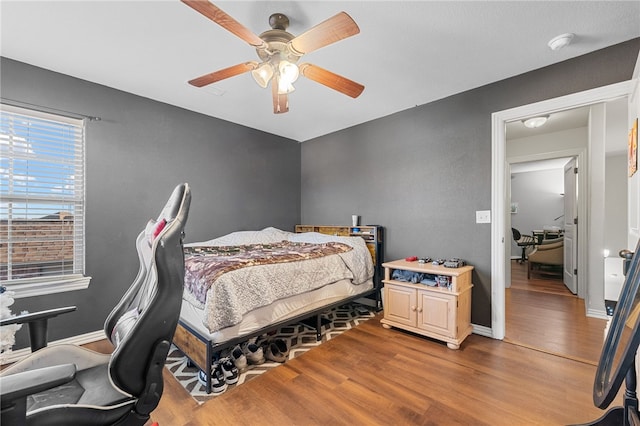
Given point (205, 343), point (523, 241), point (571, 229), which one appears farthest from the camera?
point (523, 241)

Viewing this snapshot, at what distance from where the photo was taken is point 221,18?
143 cm

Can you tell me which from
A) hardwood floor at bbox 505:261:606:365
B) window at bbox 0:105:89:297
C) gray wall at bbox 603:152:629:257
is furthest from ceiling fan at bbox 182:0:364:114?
gray wall at bbox 603:152:629:257

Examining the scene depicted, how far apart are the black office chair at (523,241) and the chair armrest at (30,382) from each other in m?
8.64

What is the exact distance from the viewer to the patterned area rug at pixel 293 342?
1968 millimetres

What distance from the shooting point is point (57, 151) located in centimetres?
261

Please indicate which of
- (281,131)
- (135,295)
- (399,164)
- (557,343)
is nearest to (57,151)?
(135,295)

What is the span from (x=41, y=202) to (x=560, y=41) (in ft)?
15.2

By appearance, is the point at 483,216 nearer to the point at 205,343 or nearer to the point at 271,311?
the point at 271,311

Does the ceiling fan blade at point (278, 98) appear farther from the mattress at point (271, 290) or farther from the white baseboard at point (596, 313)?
the white baseboard at point (596, 313)

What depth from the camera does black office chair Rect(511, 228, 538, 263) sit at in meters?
7.02

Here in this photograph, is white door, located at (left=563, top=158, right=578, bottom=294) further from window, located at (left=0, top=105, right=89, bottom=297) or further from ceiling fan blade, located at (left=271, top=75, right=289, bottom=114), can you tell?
window, located at (left=0, top=105, right=89, bottom=297)

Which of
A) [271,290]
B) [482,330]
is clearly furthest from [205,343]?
[482,330]

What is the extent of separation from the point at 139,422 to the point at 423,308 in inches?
94.1

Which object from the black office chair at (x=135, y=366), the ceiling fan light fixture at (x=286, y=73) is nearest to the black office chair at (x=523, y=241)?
the ceiling fan light fixture at (x=286, y=73)
